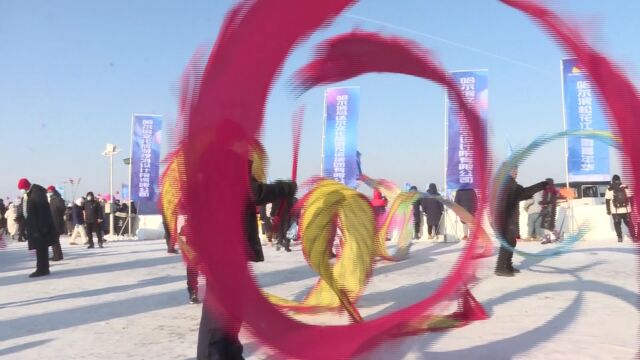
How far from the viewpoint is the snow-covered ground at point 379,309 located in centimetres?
458

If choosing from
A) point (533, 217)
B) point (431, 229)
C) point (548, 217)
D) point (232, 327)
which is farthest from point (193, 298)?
point (431, 229)

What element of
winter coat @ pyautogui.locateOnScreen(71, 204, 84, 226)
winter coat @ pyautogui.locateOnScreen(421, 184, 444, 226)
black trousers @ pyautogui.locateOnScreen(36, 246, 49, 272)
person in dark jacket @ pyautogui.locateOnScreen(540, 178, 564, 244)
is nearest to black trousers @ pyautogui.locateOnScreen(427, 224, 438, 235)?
winter coat @ pyautogui.locateOnScreen(421, 184, 444, 226)

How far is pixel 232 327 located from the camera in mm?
3107

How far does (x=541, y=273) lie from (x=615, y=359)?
4.67 m

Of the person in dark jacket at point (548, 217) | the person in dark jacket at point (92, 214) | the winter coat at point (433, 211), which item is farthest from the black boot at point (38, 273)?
the winter coat at point (433, 211)

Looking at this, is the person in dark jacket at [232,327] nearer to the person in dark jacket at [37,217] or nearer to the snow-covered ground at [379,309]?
the snow-covered ground at [379,309]

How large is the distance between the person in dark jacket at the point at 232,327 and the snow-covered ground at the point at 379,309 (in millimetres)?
135

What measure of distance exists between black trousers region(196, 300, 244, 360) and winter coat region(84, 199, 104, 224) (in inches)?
497

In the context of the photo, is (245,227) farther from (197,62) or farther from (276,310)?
(197,62)

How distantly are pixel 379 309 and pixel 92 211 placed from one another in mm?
11135

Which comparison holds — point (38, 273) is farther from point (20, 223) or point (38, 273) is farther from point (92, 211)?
point (20, 223)

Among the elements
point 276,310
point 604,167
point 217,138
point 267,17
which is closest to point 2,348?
point 276,310

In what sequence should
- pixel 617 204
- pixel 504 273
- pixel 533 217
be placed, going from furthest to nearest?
pixel 533 217 < pixel 617 204 < pixel 504 273

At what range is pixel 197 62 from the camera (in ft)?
9.55
